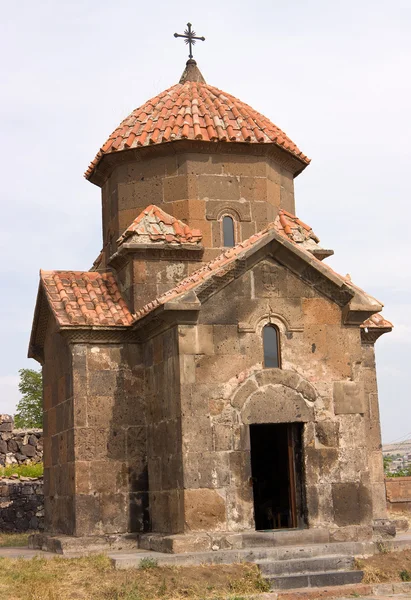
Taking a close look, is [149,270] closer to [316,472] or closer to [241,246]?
[241,246]

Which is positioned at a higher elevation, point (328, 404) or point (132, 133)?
point (132, 133)

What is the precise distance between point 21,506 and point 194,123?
8860 mm

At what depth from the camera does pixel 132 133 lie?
14.1m

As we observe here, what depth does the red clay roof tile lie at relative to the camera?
1371cm

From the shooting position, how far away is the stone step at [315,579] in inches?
393

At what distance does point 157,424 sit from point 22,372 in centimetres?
3057

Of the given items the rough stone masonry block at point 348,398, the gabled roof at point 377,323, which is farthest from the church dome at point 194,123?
the rough stone masonry block at point 348,398

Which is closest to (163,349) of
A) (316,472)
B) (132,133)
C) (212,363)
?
(212,363)

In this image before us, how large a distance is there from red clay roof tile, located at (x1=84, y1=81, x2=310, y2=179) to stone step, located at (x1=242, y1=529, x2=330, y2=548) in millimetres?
5853

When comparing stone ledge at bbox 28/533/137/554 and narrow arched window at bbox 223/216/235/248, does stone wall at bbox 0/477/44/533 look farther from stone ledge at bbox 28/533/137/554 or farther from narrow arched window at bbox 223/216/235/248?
narrow arched window at bbox 223/216/235/248

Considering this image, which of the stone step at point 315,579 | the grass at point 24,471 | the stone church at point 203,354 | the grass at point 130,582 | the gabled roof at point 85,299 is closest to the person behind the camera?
the grass at point 130,582

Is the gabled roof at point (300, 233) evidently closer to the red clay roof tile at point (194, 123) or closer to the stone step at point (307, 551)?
the red clay roof tile at point (194, 123)

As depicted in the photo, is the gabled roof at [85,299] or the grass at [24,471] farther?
the grass at [24,471]

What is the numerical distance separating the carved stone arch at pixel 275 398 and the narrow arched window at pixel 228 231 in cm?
292
